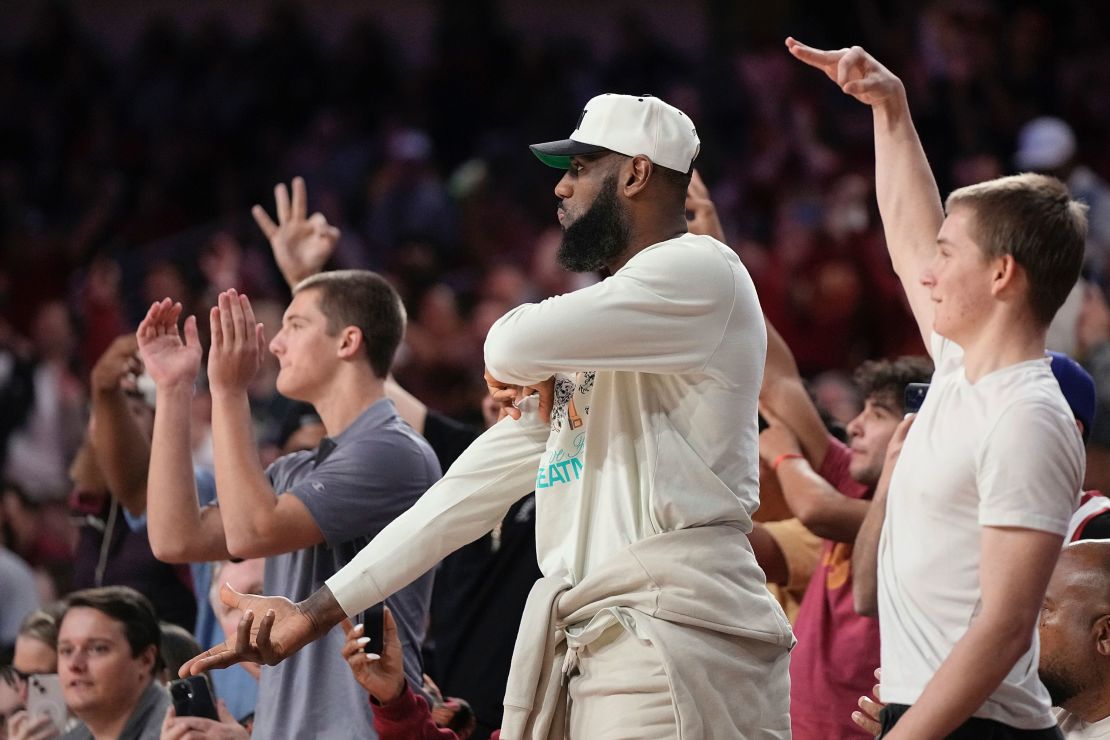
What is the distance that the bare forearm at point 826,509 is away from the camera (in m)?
3.99

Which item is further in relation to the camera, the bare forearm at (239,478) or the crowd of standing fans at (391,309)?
the crowd of standing fans at (391,309)

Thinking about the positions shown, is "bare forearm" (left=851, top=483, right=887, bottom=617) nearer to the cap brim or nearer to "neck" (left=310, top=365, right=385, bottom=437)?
the cap brim

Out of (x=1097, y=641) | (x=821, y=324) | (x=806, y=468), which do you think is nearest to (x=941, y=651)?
(x=1097, y=641)

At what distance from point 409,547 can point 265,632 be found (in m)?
0.33

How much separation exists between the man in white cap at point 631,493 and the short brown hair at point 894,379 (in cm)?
139

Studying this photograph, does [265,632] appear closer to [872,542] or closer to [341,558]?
[341,558]

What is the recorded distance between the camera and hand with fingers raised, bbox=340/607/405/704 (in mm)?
3371

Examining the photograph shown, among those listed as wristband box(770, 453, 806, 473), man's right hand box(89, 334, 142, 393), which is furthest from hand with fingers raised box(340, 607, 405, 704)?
man's right hand box(89, 334, 142, 393)

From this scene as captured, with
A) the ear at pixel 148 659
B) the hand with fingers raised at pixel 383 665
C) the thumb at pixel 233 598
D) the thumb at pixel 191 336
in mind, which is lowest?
the ear at pixel 148 659

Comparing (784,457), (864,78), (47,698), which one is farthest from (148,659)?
(864,78)

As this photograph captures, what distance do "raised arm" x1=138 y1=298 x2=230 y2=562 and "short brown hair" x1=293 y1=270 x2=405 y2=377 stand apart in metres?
0.39

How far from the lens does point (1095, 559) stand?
3.41m

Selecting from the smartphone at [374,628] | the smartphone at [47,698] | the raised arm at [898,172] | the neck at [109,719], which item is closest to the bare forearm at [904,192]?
the raised arm at [898,172]

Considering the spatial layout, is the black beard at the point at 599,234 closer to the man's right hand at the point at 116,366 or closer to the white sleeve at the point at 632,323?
the white sleeve at the point at 632,323
